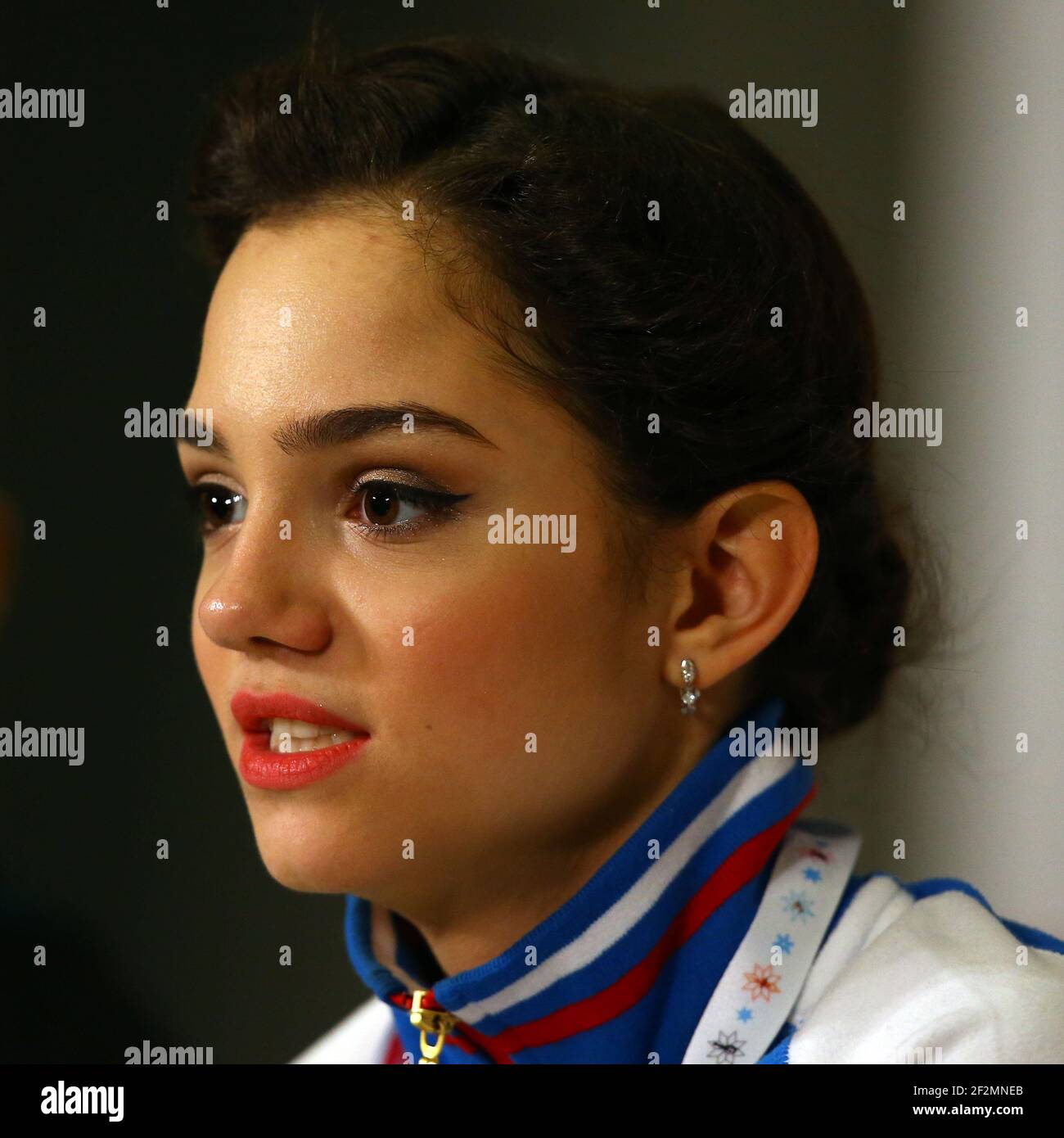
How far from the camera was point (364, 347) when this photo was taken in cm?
85

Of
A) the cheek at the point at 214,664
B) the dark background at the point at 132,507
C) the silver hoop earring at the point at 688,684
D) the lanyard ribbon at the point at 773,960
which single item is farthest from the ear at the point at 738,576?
the dark background at the point at 132,507

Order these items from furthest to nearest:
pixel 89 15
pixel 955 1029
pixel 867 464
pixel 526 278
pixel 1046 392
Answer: pixel 89 15, pixel 1046 392, pixel 867 464, pixel 526 278, pixel 955 1029

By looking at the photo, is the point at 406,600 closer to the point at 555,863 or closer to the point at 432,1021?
the point at 555,863

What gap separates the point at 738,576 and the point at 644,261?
0.23 m

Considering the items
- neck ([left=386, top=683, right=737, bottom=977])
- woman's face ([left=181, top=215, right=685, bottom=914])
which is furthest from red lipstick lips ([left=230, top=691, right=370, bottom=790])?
neck ([left=386, top=683, right=737, bottom=977])

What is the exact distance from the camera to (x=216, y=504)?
3.29 feet

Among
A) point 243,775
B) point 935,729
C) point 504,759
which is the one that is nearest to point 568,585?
point 504,759

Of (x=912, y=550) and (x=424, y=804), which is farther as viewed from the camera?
(x=912, y=550)

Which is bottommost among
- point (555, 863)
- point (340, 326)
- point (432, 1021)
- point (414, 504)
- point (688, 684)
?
point (432, 1021)

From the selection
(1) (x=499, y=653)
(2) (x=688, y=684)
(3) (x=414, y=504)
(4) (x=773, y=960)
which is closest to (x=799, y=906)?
(4) (x=773, y=960)

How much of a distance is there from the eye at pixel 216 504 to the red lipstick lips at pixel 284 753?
0.16 metres

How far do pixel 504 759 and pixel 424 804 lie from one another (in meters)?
0.06

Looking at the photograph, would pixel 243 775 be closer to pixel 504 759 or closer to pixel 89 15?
pixel 504 759

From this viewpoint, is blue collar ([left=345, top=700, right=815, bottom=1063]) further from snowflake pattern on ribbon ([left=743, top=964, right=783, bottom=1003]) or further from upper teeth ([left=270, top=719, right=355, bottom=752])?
upper teeth ([left=270, top=719, right=355, bottom=752])
